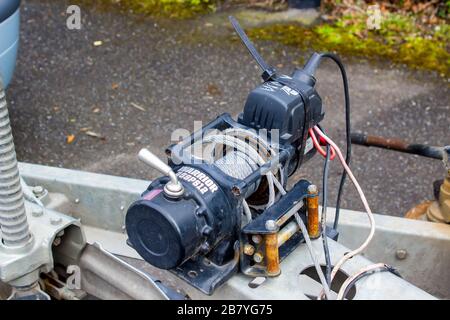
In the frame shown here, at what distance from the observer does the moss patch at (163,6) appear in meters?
4.36

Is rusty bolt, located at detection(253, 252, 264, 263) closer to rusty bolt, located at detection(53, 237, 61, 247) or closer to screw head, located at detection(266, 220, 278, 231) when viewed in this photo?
screw head, located at detection(266, 220, 278, 231)

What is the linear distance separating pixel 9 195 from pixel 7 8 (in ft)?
4.53

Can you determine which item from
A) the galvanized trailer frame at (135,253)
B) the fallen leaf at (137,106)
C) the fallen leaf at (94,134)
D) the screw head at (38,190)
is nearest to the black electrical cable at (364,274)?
the galvanized trailer frame at (135,253)

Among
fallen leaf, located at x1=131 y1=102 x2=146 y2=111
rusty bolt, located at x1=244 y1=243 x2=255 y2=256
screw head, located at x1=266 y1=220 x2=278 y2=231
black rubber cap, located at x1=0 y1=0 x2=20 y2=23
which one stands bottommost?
Answer: fallen leaf, located at x1=131 y1=102 x2=146 y2=111

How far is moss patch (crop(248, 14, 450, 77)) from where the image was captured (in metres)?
3.94

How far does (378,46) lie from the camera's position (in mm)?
4027

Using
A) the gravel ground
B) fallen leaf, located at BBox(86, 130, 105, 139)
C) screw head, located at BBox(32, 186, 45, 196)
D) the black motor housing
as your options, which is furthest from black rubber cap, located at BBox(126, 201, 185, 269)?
fallen leaf, located at BBox(86, 130, 105, 139)

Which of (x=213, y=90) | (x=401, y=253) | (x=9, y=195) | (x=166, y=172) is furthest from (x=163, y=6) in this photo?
(x=166, y=172)

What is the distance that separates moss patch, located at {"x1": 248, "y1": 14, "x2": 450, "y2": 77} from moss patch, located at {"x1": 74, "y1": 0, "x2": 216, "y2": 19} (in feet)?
1.42

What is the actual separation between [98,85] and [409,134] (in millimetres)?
1618

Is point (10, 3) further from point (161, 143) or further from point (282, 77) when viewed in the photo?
point (282, 77)

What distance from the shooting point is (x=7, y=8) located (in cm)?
260

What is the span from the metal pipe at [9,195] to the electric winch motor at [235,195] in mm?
253

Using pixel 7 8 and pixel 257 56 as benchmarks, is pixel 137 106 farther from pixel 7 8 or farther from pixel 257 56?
pixel 257 56
